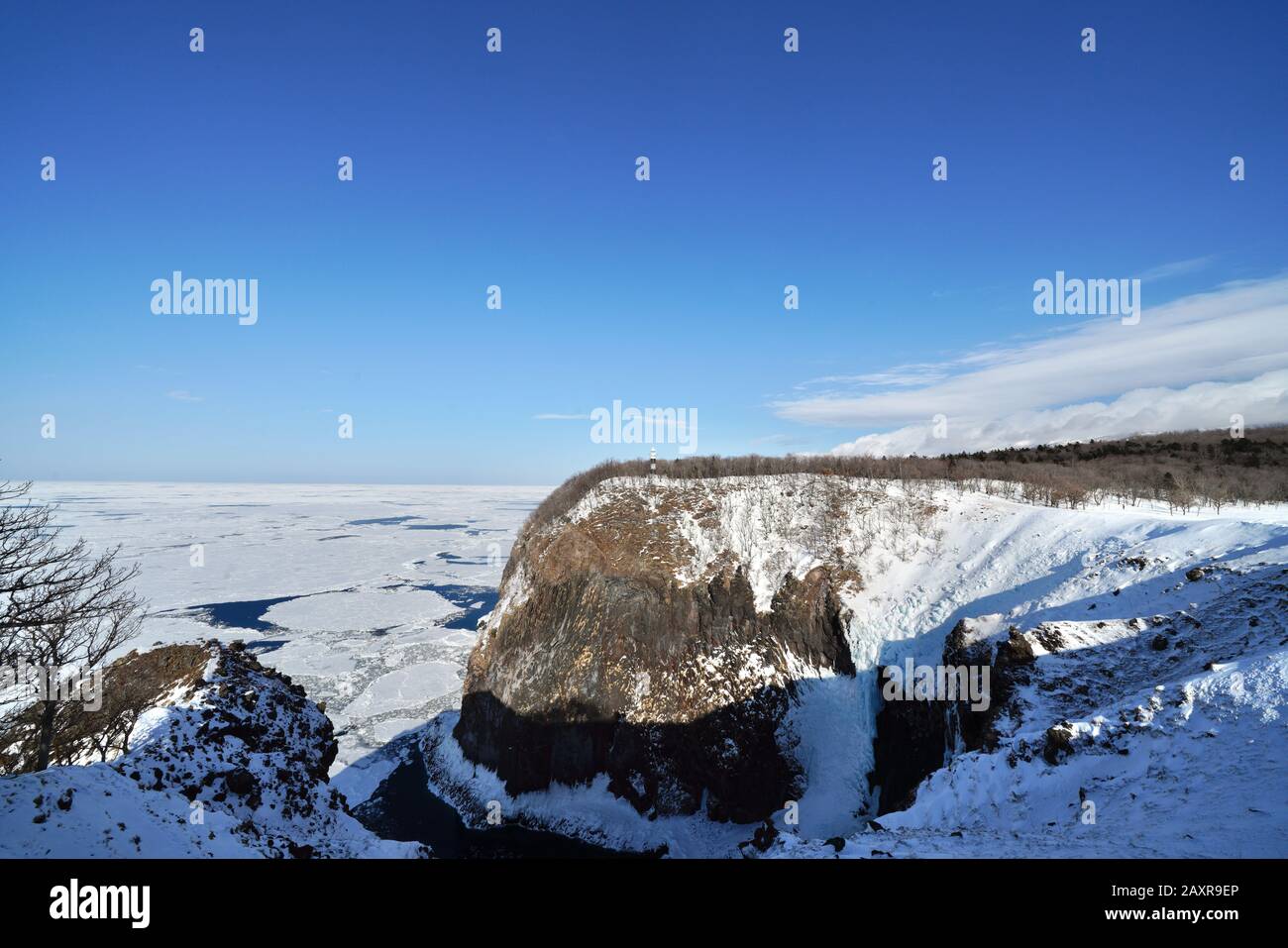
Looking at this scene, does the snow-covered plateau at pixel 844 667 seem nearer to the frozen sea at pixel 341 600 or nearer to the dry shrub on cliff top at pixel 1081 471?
the frozen sea at pixel 341 600

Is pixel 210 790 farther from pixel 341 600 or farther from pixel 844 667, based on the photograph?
pixel 341 600

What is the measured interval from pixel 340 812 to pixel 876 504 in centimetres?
2902

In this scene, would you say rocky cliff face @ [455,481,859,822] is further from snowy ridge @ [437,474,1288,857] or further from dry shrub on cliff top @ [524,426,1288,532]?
dry shrub on cliff top @ [524,426,1288,532]

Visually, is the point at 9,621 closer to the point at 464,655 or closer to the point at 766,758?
the point at 766,758

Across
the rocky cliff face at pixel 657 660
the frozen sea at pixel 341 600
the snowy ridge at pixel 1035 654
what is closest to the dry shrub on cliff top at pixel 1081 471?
the snowy ridge at pixel 1035 654

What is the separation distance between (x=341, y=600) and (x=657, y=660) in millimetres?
41890

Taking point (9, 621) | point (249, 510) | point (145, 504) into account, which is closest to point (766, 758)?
point (9, 621)

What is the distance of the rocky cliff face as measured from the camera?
80.1 ft

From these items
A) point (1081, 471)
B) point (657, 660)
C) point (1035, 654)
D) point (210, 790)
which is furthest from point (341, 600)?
point (1081, 471)

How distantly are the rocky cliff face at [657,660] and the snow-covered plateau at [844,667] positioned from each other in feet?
0.43

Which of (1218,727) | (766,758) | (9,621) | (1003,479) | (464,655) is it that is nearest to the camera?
(9,621)

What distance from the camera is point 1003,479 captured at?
3528 cm

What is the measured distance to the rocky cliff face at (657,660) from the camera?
2441cm
